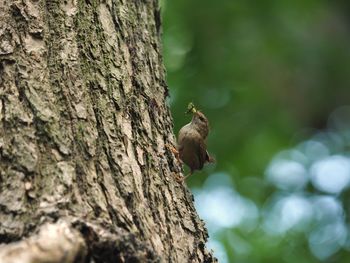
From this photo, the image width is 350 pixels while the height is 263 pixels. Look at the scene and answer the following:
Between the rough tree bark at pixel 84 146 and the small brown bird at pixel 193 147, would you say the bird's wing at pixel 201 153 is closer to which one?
the small brown bird at pixel 193 147

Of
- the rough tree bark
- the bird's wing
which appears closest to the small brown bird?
the bird's wing

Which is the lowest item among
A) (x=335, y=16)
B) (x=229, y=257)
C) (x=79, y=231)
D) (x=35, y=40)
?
(x=79, y=231)

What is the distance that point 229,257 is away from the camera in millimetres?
7844

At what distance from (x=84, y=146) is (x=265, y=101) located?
540cm

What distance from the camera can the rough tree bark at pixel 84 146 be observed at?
2271 millimetres

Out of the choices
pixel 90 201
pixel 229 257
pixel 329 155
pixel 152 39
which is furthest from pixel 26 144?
pixel 329 155

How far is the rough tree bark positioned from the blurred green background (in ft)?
10.6

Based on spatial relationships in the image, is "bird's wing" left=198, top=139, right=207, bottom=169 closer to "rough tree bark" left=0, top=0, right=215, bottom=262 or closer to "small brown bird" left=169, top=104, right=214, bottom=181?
"small brown bird" left=169, top=104, right=214, bottom=181

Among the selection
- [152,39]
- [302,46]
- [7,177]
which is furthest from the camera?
[302,46]

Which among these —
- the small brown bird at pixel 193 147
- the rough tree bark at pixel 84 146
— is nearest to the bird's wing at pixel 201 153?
the small brown bird at pixel 193 147

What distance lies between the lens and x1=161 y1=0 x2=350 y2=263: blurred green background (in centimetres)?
737

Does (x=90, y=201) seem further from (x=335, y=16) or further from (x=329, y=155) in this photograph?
(x=329, y=155)

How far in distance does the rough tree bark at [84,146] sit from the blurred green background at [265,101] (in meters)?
3.23

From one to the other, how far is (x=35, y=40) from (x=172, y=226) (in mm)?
1122
